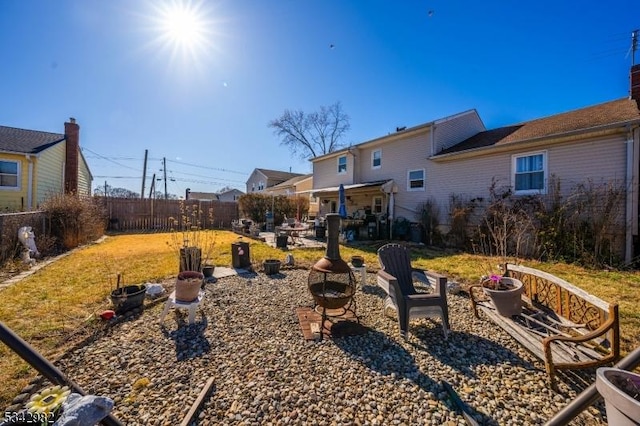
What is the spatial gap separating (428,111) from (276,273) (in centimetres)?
1475

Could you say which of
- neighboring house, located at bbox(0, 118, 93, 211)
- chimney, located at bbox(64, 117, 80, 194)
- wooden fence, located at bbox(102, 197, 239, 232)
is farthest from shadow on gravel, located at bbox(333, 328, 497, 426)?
chimney, located at bbox(64, 117, 80, 194)

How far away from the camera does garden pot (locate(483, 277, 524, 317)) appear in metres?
3.80

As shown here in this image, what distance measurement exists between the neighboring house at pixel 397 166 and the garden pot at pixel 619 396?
38.6ft

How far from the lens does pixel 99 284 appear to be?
5.64m

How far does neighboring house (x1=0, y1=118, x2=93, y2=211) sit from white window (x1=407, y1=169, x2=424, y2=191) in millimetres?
15477

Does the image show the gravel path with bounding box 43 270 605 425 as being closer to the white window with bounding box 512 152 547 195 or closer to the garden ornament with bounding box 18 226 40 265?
the garden ornament with bounding box 18 226 40 265

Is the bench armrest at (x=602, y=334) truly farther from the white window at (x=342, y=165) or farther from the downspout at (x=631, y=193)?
the white window at (x=342, y=165)

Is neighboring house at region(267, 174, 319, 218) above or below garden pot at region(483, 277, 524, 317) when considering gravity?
above

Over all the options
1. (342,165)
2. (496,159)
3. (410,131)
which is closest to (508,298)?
(496,159)

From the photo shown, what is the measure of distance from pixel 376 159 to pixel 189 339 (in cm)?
1419

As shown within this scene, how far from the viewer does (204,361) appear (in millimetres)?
3070

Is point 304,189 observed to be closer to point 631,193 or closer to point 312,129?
point 312,129

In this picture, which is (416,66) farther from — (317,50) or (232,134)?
(232,134)

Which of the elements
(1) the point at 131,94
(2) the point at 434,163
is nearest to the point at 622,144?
(2) the point at 434,163
